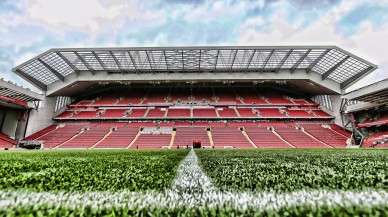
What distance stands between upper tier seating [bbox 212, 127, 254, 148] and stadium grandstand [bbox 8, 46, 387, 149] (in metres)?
0.14

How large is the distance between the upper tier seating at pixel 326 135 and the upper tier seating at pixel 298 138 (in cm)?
150

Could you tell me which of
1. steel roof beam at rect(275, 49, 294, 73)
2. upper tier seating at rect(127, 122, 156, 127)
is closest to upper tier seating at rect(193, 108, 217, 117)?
upper tier seating at rect(127, 122, 156, 127)

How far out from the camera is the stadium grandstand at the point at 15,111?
2602 centimetres

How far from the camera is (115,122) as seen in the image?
34562mm

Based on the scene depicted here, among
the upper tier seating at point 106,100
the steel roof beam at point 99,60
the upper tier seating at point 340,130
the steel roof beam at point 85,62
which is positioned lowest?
the upper tier seating at point 340,130

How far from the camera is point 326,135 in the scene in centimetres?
2900

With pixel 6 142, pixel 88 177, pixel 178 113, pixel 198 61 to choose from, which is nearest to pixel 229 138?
pixel 178 113

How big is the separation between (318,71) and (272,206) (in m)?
36.1

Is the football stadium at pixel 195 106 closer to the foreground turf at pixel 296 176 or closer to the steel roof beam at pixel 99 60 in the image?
the steel roof beam at pixel 99 60

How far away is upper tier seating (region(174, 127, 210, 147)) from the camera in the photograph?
2780 centimetres

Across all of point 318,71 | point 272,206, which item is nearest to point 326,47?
point 318,71

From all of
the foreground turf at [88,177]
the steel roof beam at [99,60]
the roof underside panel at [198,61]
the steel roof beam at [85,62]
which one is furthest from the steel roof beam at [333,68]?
the steel roof beam at [85,62]

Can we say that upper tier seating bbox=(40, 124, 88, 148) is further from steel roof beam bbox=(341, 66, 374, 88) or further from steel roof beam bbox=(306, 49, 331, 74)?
steel roof beam bbox=(341, 66, 374, 88)

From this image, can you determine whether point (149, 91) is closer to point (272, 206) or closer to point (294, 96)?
point (294, 96)
